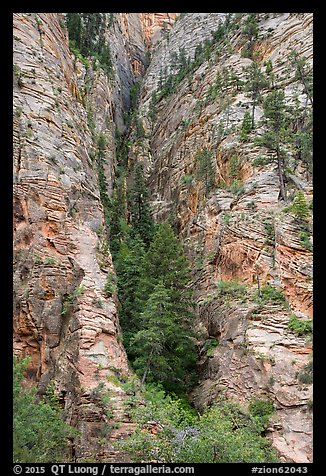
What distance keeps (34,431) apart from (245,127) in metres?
25.8

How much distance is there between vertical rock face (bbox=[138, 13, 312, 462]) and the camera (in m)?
17.1

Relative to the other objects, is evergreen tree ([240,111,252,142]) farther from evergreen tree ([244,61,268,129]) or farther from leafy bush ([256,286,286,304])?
leafy bush ([256,286,286,304])

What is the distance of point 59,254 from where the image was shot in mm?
20047

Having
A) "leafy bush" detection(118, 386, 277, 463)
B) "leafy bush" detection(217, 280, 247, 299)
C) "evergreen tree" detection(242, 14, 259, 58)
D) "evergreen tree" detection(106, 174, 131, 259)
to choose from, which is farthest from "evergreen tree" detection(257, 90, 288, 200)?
"leafy bush" detection(118, 386, 277, 463)

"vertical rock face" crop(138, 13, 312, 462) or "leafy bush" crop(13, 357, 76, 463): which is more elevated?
"vertical rock face" crop(138, 13, 312, 462)

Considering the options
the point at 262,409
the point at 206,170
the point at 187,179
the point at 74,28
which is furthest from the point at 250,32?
the point at 262,409

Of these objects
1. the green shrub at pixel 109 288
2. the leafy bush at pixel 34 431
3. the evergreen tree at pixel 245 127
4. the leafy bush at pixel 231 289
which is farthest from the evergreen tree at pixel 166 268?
the evergreen tree at pixel 245 127

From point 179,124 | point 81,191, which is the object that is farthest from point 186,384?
point 179,124

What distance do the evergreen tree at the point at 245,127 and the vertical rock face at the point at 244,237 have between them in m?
0.49

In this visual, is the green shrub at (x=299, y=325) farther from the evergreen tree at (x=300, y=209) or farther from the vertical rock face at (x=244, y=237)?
the evergreen tree at (x=300, y=209)

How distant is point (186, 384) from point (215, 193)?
14405 millimetres

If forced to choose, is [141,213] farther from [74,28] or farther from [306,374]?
[74,28]

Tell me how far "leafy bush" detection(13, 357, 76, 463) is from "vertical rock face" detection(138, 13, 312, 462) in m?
8.05

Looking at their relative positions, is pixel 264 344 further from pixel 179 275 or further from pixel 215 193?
pixel 215 193
